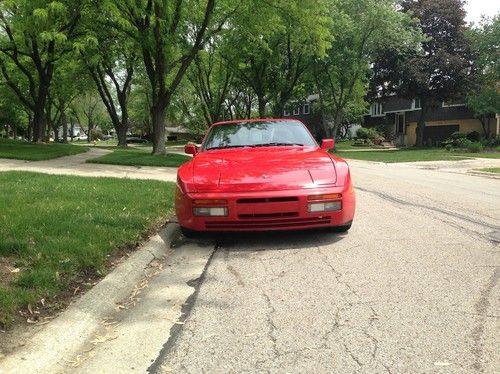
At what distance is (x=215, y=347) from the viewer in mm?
3244

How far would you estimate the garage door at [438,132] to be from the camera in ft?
148

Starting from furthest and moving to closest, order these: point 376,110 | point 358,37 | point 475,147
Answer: point 376,110 → point 358,37 → point 475,147

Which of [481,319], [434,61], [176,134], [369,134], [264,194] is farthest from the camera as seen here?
[176,134]

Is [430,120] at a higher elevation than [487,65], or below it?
below

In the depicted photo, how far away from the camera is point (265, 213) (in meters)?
5.50

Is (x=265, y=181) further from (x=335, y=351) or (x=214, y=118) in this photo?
(x=214, y=118)

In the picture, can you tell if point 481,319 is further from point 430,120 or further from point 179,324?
point 430,120

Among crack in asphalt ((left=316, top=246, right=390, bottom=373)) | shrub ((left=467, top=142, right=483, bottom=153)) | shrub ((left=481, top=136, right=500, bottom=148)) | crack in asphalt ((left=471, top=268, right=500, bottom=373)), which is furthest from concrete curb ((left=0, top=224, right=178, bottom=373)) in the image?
shrub ((left=481, top=136, right=500, bottom=148))

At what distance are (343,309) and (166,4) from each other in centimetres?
1622

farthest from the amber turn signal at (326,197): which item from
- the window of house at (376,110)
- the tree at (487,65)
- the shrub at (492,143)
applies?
the window of house at (376,110)

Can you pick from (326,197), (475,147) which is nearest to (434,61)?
(475,147)

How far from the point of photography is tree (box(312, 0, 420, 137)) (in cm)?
3195

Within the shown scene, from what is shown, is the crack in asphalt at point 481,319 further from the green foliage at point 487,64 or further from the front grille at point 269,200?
the green foliage at point 487,64

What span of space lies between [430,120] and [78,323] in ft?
154
